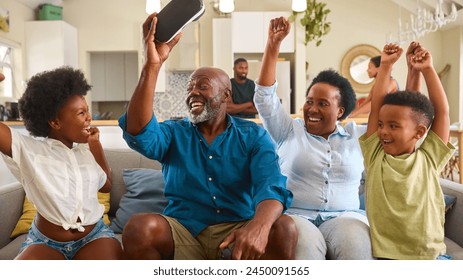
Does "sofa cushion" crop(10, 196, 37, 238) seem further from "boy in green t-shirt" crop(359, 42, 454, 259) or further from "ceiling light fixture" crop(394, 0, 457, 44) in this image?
"ceiling light fixture" crop(394, 0, 457, 44)

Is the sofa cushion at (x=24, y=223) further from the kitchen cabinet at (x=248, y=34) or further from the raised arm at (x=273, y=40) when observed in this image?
the kitchen cabinet at (x=248, y=34)

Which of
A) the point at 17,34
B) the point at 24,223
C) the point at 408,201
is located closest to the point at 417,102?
the point at 408,201

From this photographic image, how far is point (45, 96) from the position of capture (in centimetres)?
97

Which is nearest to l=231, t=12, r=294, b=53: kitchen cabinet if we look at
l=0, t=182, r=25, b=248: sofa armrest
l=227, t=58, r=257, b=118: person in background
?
l=227, t=58, r=257, b=118: person in background

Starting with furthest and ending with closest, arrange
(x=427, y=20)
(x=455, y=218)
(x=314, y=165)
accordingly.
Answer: (x=427, y=20)
(x=455, y=218)
(x=314, y=165)

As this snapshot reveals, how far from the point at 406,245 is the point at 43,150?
2.70 feet

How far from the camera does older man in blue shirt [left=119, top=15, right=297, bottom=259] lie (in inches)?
39.9

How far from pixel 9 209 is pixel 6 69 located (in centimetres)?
350

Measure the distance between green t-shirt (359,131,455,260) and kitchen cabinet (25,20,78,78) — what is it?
491 cm

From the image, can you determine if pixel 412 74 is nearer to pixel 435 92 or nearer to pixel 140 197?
pixel 435 92

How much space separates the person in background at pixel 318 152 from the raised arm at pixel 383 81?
0.23 m

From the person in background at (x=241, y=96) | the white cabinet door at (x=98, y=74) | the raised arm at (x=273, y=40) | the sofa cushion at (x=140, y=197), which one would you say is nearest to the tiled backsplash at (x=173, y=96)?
the white cabinet door at (x=98, y=74)

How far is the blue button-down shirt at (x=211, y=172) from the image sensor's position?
44.1 inches

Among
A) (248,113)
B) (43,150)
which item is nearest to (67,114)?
(43,150)
